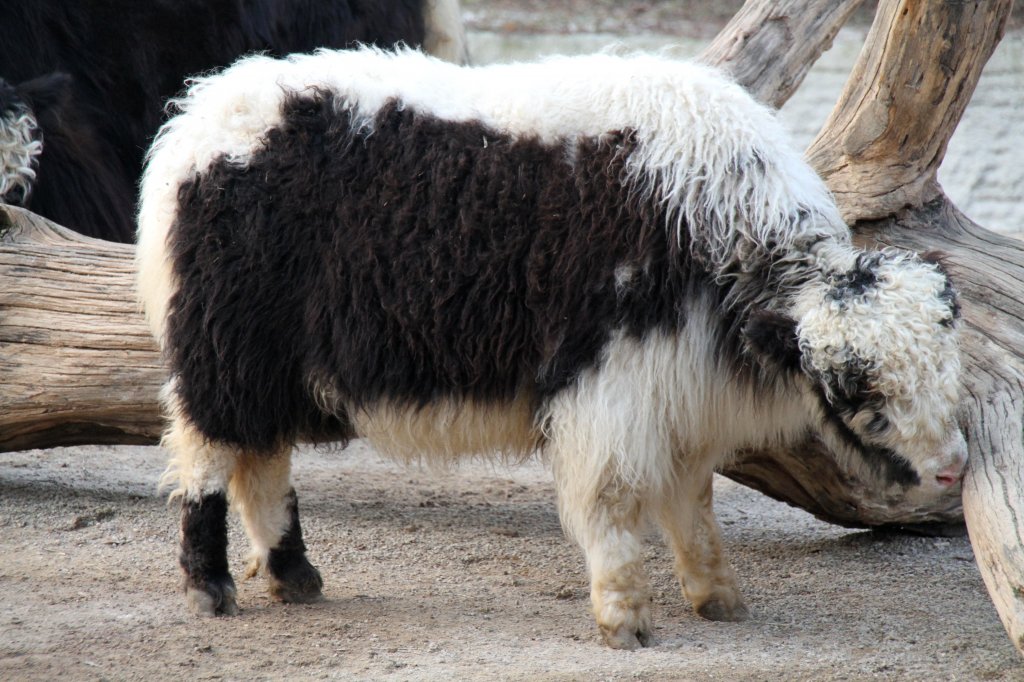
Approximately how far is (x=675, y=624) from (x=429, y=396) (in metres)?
1.14

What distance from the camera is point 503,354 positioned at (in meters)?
3.70

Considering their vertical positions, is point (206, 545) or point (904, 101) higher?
point (904, 101)

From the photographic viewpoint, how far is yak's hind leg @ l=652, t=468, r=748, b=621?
4.09m

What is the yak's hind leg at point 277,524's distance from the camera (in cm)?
412

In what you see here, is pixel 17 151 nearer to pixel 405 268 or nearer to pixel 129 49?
pixel 129 49

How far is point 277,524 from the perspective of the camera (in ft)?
13.7

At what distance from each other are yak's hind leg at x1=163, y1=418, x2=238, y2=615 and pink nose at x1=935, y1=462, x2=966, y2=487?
2188mm

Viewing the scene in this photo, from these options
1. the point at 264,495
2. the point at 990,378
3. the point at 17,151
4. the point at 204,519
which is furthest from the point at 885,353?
the point at 17,151

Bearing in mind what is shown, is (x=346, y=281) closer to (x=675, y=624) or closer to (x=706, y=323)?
(x=706, y=323)

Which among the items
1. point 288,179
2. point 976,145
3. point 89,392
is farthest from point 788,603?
point 976,145

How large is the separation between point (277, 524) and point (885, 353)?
209cm

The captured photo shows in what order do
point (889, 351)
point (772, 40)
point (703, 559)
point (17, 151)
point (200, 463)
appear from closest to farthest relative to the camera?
point (889, 351)
point (200, 463)
point (703, 559)
point (772, 40)
point (17, 151)

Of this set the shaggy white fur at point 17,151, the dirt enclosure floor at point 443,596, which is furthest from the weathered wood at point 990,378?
the shaggy white fur at point 17,151

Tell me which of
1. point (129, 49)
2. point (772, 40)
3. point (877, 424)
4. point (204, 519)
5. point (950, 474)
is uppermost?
point (772, 40)
